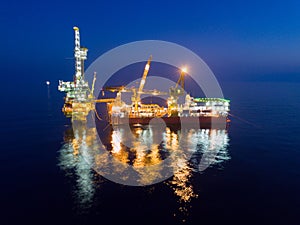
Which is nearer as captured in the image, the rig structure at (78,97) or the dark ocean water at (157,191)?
the dark ocean water at (157,191)

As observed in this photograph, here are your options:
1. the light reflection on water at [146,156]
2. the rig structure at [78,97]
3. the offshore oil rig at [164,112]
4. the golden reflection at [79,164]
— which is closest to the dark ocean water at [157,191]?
the golden reflection at [79,164]

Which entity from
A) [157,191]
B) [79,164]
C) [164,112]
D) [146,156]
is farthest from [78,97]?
[157,191]

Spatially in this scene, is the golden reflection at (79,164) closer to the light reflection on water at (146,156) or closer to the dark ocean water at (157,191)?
the light reflection on water at (146,156)

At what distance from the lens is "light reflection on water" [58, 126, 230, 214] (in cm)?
3453

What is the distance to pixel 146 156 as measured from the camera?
47.4 m

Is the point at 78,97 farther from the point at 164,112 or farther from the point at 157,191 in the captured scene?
the point at 157,191

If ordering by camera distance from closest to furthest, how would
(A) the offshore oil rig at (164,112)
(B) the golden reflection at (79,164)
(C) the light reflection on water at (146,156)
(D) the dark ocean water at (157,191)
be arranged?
(D) the dark ocean water at (157,191), (B) the golden reflection at (79,164), (C) the light reflection on water at (146,156), (A) the offshore oil rig at (164,112)

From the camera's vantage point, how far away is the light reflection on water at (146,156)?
3453 cm

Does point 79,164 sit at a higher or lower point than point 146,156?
lower

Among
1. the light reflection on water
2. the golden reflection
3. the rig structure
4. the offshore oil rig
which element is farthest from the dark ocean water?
the rig structure

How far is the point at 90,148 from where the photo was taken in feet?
172
